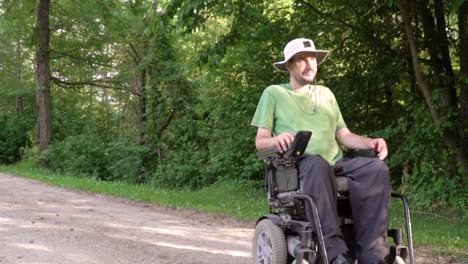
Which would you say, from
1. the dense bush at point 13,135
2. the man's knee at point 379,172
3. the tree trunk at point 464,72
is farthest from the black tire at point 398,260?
the dense bush at point 13,135

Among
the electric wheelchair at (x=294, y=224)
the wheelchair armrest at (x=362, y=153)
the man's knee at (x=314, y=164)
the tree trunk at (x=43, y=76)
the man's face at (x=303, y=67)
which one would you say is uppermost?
the tree trunk at (x=43, y=76)

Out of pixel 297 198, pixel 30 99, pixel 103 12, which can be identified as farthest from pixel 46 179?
pixel 30 99

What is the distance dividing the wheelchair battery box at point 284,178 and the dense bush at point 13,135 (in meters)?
27.1

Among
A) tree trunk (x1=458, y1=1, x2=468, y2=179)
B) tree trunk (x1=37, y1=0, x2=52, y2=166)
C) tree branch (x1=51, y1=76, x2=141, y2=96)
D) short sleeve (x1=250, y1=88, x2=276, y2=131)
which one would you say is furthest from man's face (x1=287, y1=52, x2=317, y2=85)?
tree branch (x1=51, y1=76, x2=141, y2=96)

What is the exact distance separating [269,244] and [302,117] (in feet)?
3.04

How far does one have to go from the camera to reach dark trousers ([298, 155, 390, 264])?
3.39 meters

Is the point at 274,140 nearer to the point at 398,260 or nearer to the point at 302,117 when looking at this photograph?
the point at 302,117

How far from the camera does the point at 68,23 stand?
21.6m

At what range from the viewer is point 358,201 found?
3559 millimetres

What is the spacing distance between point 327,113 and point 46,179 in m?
12.0

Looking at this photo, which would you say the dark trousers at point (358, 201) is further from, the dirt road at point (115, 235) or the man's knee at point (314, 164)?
the dirt road at point (115, 235)

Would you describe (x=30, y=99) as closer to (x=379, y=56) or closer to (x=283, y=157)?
(x=379, y=56)

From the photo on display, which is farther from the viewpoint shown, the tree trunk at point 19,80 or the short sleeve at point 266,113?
the tree trunk at point 19,80

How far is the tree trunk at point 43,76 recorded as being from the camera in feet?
Answer: 64.3
